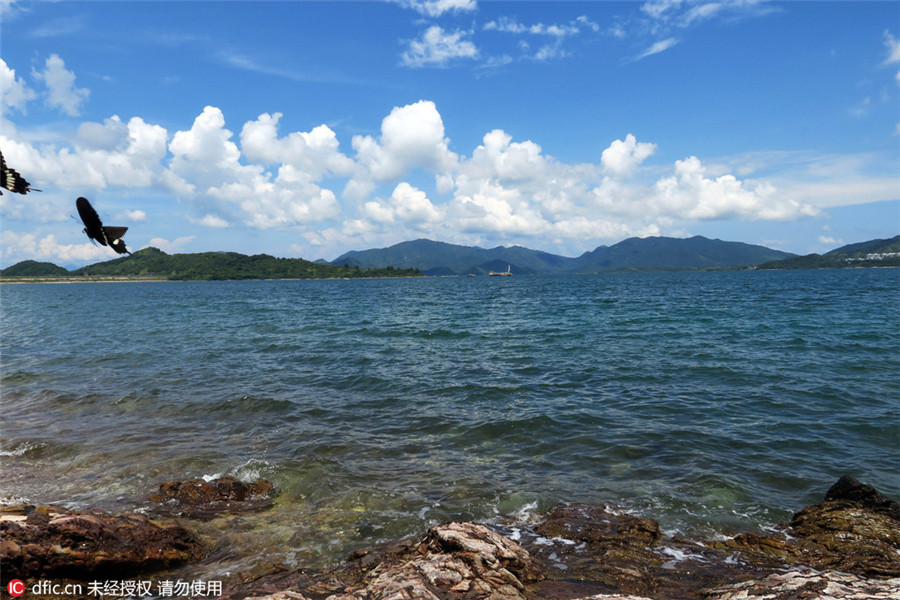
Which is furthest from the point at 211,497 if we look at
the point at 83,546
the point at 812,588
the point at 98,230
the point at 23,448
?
the point at 812,588

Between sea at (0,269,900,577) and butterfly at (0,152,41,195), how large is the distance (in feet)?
27.0

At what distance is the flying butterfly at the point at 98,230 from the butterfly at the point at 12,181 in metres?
0.31

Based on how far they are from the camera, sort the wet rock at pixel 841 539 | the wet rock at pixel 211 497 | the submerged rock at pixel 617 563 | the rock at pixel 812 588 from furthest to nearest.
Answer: the wet rock at pixel 211 497 → the wet rock at pixel 841 539 → the submerged rock at pixel 617 563 → the rock at pixel 812 588

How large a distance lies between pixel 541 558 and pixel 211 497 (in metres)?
8.40

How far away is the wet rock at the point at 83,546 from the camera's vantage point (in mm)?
7059

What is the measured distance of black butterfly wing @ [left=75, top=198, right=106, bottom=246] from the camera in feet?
9.39

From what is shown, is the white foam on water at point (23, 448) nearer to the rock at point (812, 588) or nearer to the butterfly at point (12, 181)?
the butterfly at point (12, 181)

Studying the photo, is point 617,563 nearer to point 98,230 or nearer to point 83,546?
point 98,230

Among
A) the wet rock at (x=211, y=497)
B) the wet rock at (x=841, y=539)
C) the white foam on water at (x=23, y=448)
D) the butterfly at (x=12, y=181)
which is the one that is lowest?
the white foam on water at (x=23, y=448)

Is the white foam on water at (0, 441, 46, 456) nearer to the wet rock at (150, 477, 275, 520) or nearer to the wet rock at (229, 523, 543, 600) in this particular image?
the wet rock at (150, 477, 275, 520)

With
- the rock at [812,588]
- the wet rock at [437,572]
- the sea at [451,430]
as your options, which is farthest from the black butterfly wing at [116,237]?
the rock at [812,588]

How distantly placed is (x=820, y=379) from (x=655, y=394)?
29.8ft

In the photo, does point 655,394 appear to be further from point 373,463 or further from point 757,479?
point 373,463

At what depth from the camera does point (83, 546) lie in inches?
296
